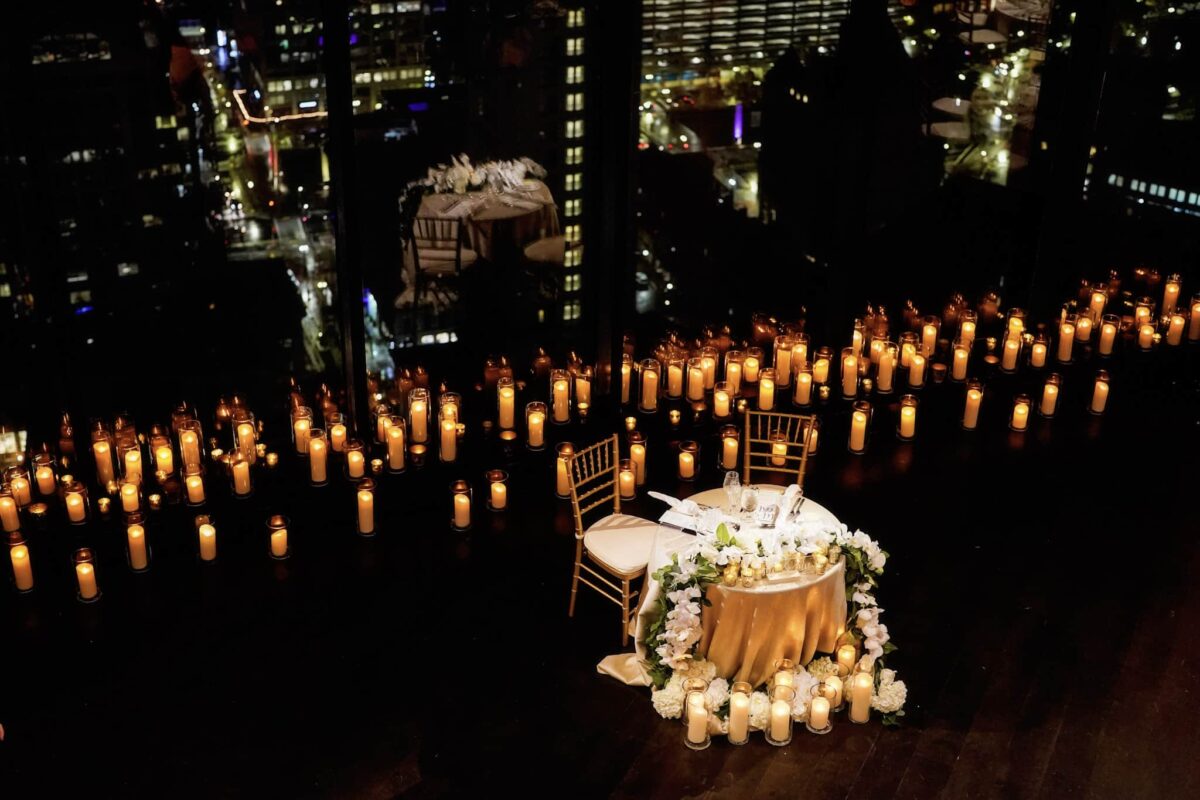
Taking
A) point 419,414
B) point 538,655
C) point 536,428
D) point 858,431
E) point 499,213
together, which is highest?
point 499,213

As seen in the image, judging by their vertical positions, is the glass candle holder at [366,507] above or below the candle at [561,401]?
below

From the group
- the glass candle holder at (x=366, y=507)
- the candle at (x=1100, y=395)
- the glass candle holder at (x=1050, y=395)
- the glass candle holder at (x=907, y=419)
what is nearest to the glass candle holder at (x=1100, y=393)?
the candle at (x=1100, y=395)

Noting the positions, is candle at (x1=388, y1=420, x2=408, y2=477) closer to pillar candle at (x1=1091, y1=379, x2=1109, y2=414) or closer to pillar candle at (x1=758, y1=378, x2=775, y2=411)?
pillar candle at (x1=758, y1=378, x2=775, y2=411)

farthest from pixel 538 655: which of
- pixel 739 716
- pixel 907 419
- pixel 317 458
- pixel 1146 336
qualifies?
pixel 1146 336

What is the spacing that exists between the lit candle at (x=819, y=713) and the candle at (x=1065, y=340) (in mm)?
3962

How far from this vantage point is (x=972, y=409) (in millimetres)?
Result: 7426

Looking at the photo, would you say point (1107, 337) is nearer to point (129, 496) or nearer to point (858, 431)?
point (858, 431)

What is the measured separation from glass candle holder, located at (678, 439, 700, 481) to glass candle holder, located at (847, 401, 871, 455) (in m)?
0.93

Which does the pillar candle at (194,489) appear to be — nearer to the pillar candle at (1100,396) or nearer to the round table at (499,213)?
the round table at (499,213)

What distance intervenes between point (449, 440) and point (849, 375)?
7.99 feet

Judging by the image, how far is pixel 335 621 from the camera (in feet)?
18.9

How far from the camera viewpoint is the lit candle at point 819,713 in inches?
199

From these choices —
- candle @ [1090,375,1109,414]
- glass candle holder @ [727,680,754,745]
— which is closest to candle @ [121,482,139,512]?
glass candle holder @ [727,680,754,745]

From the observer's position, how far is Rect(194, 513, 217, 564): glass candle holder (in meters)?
6.09
